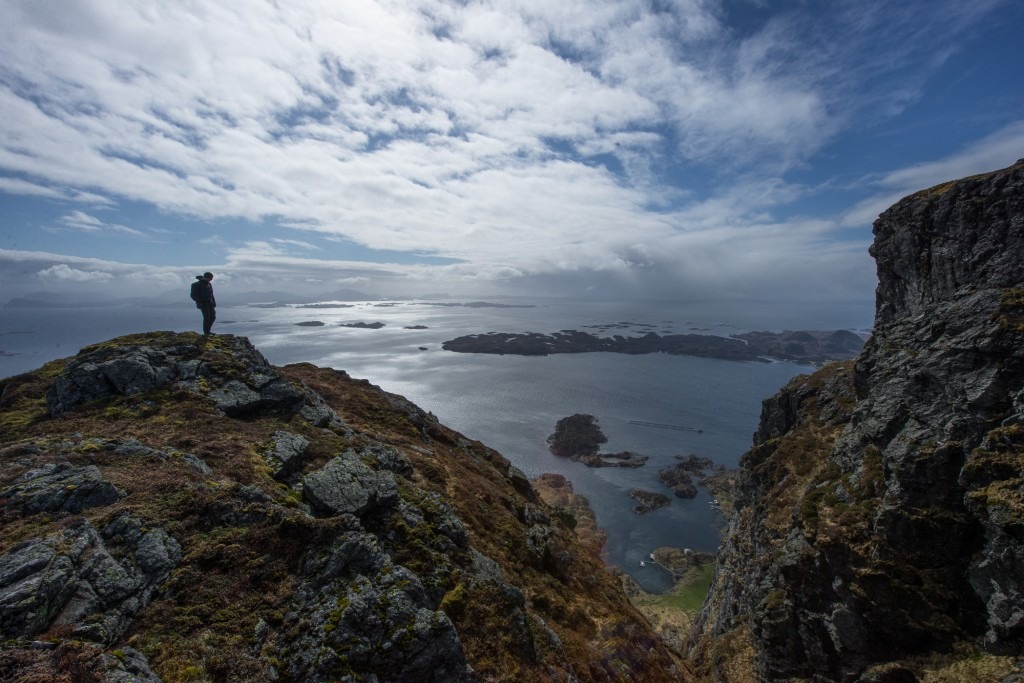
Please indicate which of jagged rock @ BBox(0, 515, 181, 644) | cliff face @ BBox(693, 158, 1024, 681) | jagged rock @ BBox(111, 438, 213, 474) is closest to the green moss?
jagged rock @ BBox(0, 515, 181, 644)

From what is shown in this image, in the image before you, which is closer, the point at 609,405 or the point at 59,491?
the point at 59,491

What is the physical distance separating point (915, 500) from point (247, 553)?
92.6ft

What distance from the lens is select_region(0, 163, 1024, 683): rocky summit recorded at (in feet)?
27.9

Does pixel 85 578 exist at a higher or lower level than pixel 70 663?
higher

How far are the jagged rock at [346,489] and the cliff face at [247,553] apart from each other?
0.06 m

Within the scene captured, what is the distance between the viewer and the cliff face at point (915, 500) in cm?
1859

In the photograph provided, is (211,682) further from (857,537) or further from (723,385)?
(723,385)

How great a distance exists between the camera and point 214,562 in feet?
31.3

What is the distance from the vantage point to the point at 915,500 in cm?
2130

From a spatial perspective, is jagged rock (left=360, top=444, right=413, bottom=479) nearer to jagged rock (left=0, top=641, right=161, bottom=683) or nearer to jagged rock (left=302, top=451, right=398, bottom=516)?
jagged rock (left=302, top=451, right=398, bottom=516)

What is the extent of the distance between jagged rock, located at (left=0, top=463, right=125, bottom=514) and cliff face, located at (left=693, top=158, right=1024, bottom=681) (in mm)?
28933

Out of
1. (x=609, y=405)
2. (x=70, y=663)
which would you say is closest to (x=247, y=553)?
(x=70, y=663)

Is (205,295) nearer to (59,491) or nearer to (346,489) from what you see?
(59,491)

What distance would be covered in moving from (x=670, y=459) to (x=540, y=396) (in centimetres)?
4951
